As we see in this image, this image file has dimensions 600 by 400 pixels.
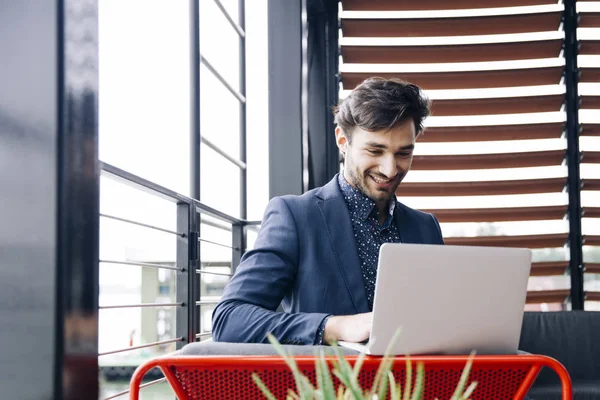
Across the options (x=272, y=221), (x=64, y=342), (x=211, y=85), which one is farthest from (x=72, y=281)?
(x=211, y=85)

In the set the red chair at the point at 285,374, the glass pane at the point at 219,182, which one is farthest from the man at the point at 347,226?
the glass pane at the point at 219,182

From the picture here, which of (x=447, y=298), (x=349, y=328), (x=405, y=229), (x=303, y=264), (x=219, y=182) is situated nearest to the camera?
(x=447, y=298)

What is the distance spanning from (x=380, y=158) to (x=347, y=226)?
220 millimetres

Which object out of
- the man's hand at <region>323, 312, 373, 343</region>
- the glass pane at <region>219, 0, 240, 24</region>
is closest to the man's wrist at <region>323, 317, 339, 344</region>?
the man's hand at <region>323, 312, 373, 343</region>

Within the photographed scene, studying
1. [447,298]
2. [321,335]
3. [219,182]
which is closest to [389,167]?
[321,335]

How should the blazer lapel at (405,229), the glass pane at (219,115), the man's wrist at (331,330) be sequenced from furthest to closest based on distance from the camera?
the glass pane at (219,115), the blazer lapel at (405,229), the man's wrist at (331,330)

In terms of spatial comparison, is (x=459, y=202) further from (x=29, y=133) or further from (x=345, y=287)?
(x=29, y=133)

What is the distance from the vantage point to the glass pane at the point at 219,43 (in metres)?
3.59

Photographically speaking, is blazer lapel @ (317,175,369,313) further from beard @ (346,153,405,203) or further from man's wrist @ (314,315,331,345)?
man's wrist @ (314,315,331,345)

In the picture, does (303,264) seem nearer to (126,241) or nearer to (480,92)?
(126,241)

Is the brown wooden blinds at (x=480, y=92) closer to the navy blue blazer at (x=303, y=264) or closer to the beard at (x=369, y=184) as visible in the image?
the beard at (x=369, y=184)

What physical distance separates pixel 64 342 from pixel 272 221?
2.75ft

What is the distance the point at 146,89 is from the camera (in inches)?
114

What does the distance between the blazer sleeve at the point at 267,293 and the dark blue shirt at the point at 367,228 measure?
23cm
